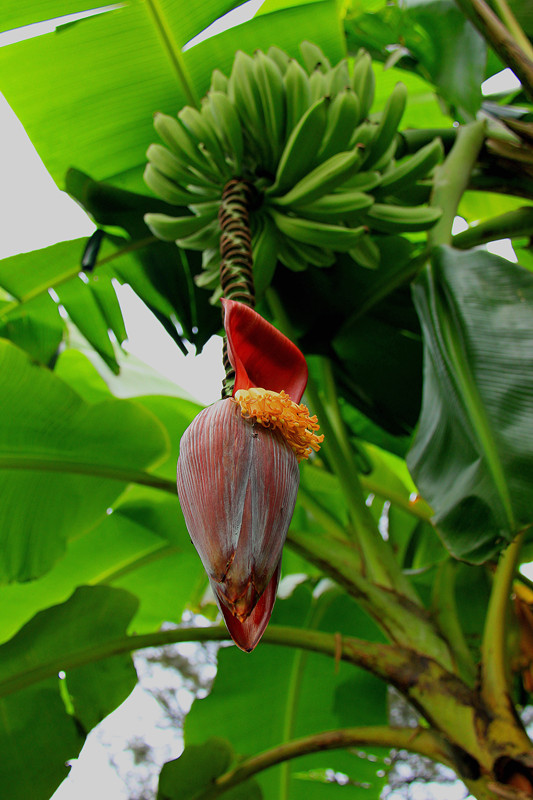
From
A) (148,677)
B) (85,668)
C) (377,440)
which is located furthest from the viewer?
(148,677)

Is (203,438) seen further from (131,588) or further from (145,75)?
(131,588)

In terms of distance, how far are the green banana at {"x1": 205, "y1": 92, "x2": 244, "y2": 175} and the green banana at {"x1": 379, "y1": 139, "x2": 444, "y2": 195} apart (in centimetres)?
20

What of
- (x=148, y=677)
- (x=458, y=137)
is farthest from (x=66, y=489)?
(x=148, y=677)

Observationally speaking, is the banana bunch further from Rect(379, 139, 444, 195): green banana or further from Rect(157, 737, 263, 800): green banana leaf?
Rect(157, 737, 263, 800): green banana leaf

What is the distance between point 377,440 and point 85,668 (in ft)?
2.07

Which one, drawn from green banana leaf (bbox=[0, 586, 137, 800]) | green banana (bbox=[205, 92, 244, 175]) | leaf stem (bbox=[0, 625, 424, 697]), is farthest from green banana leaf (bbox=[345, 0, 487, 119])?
green banana leaf (bbox=[0, 586, 137, 800])

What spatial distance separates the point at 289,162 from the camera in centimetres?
68

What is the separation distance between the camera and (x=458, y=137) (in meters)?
0.89

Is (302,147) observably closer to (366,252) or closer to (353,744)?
(366,252)

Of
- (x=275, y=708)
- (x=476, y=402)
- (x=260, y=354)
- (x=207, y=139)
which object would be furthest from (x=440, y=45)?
(x=275, y=708)

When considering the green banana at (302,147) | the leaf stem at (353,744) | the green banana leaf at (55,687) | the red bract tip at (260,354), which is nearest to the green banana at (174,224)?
the green banana at (302,147)

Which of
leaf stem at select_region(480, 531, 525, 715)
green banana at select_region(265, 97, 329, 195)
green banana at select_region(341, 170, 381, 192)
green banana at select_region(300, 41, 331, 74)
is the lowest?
leaf stem at select_region(480, 531, 525, 715)

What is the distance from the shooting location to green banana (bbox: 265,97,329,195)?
25.5 inches

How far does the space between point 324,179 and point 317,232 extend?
0.20 ft
